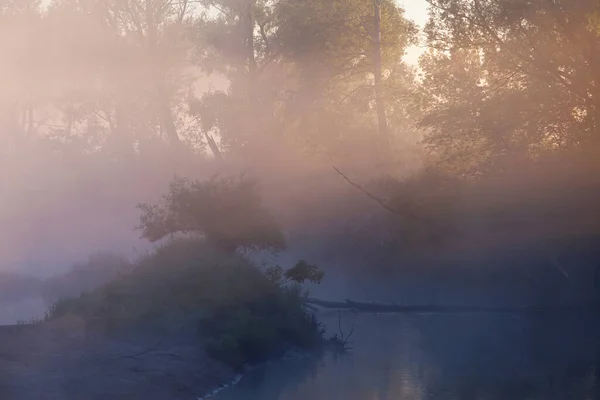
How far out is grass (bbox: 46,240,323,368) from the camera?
107ft

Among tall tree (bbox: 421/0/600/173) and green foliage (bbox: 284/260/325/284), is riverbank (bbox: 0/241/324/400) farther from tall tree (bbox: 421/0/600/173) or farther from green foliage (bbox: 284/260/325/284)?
tall tree (bbox: 421/0/600/173)

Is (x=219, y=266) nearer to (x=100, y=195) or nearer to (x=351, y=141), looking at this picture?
(x=351, y=141)

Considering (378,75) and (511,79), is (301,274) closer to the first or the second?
(511,79)

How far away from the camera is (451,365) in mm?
32875

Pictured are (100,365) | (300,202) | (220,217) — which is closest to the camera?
(100,365)

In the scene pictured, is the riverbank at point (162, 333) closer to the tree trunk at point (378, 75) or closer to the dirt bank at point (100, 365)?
the dirt bank at point (100, 365)

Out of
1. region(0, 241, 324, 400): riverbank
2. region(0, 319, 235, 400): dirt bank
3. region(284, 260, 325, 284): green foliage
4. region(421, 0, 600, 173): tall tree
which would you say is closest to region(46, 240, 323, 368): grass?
region(0, 241, 324, 400): riverbank

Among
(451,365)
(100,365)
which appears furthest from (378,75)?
(100,365)

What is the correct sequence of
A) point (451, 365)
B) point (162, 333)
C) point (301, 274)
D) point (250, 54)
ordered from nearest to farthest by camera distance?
point (162, 333)
point (451, 365)
point (301, 274)
point (250, 54)

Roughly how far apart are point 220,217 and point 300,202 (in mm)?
16986

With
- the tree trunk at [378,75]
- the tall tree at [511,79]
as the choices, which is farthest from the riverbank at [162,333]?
the tree trunk at [378,75]

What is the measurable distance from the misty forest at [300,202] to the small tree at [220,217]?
10 cm

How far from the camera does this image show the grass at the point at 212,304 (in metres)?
32.7

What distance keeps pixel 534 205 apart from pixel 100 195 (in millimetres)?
32736
